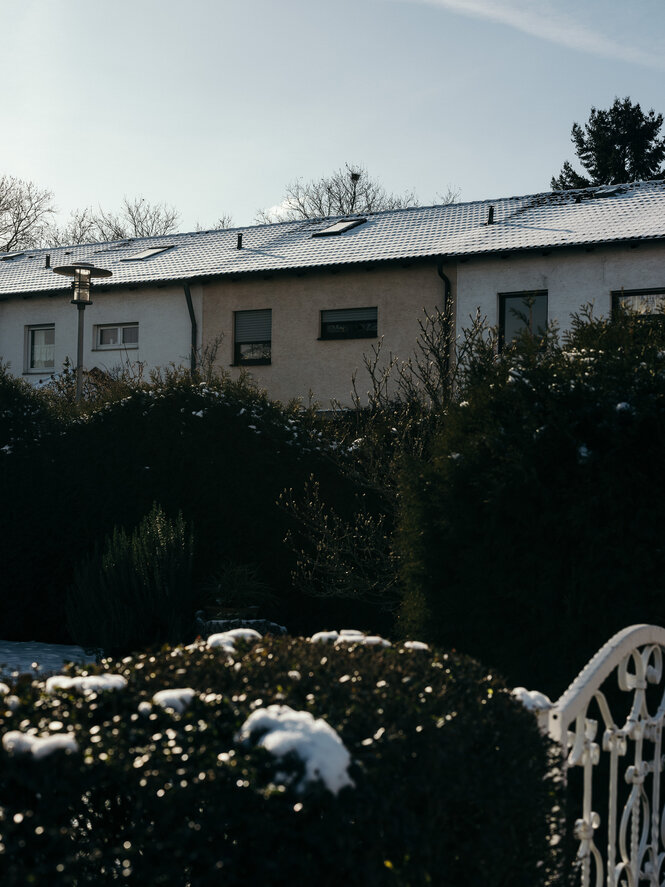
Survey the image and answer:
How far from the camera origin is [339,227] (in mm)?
22703

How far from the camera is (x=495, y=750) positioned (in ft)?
8.57

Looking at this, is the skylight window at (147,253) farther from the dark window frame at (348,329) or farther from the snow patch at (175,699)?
the snow patch at (175,699)

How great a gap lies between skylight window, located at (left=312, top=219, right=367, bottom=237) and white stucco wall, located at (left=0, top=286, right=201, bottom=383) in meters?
3.16

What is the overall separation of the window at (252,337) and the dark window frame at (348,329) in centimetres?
133

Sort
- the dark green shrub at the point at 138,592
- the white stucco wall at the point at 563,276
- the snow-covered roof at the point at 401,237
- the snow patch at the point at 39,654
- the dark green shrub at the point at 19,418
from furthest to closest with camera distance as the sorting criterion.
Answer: the snow-covered roof at the point at 401,237
the white stucco wall at the point at 563,276
the dark green shrub at the point at 19,418
the dark green shrub at the point at 138,592
the snow patch at the point at 39,654

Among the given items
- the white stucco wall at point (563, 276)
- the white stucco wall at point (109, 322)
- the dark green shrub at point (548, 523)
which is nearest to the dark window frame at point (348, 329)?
the white stucco wall at point (563, 276)

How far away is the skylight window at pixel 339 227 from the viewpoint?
2233cm

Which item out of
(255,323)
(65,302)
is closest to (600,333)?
(255,323)

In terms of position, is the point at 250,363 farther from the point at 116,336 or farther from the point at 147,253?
the point at 147,253

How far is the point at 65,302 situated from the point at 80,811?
2232 centimetres

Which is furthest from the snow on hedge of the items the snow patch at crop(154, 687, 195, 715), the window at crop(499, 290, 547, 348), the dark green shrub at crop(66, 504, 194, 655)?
the window at crop(499, 290, 547, 348)

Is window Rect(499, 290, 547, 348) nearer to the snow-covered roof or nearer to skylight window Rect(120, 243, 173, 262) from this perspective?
the snow-covered roof

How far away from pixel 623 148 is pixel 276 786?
129 feet

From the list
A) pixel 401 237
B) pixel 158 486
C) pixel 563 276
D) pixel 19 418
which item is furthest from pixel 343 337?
pixel 158 486
